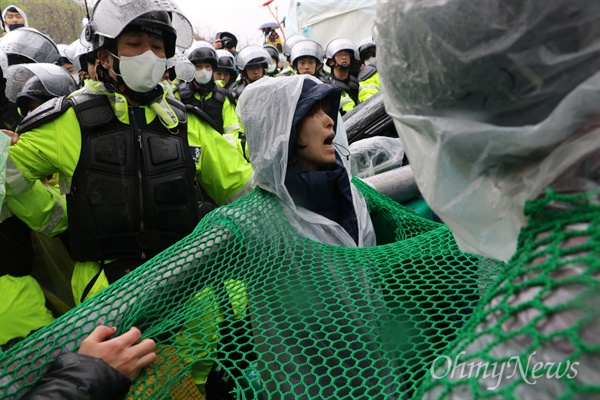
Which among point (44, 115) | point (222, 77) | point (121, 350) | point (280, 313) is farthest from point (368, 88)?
point (121, 350)

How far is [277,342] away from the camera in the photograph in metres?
1.40

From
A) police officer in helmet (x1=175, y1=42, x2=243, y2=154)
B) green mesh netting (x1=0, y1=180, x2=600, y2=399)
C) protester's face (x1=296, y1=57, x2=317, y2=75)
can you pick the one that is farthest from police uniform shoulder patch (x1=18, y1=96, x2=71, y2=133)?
protester's face (x1=296, y1=57, x2=317, y2=75)

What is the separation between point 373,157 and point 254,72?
4.95 m

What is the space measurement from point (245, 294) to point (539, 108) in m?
1.08

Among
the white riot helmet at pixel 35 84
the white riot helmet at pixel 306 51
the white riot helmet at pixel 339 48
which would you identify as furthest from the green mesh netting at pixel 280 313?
the white riot helmet at pixel 339 48

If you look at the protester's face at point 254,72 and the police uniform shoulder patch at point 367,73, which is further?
the protester's face at point 254,72

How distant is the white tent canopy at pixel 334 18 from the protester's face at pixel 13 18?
28.8 ft

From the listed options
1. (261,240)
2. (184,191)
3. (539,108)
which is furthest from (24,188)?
(539,108)

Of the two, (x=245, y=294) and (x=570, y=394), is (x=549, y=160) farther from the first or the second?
(x=245, y=294)

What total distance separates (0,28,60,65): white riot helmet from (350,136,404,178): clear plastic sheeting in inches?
151

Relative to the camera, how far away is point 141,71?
258 cm

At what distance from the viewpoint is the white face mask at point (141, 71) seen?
2572 mm

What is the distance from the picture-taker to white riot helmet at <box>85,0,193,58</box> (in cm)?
255

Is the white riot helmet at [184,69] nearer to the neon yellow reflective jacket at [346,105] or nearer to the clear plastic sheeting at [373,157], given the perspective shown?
the neon yellow reflective jacket at [346,105]
